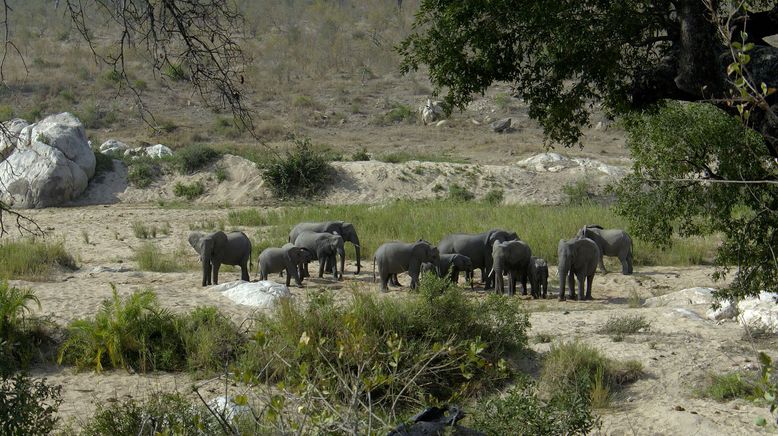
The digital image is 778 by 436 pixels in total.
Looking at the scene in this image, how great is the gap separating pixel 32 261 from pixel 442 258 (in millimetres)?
6322

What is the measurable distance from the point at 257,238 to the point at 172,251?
1720mm

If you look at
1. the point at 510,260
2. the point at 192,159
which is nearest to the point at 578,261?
the point at 510,260

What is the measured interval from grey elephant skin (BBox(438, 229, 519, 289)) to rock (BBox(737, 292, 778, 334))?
4880mm

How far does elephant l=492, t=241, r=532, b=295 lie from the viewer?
14266 millimetres

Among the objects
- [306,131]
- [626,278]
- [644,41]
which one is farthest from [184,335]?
[306,131]

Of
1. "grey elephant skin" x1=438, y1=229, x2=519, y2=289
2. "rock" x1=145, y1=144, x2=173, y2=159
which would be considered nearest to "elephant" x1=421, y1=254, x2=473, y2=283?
"grey elephant skin" x1=438, y1=229, x2=519, y2=289

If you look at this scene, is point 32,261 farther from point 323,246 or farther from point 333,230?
point 333,230

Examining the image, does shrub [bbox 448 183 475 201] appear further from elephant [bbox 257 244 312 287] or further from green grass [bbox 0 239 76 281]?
green grass [bbox 0 239 76 281]

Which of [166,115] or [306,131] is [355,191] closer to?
[306,131]

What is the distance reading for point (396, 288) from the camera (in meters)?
14.7

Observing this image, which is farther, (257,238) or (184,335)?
(257,238)

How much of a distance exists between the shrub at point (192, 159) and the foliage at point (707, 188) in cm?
1885

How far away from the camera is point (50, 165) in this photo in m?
25.9

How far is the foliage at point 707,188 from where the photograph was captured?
29.7 ft
